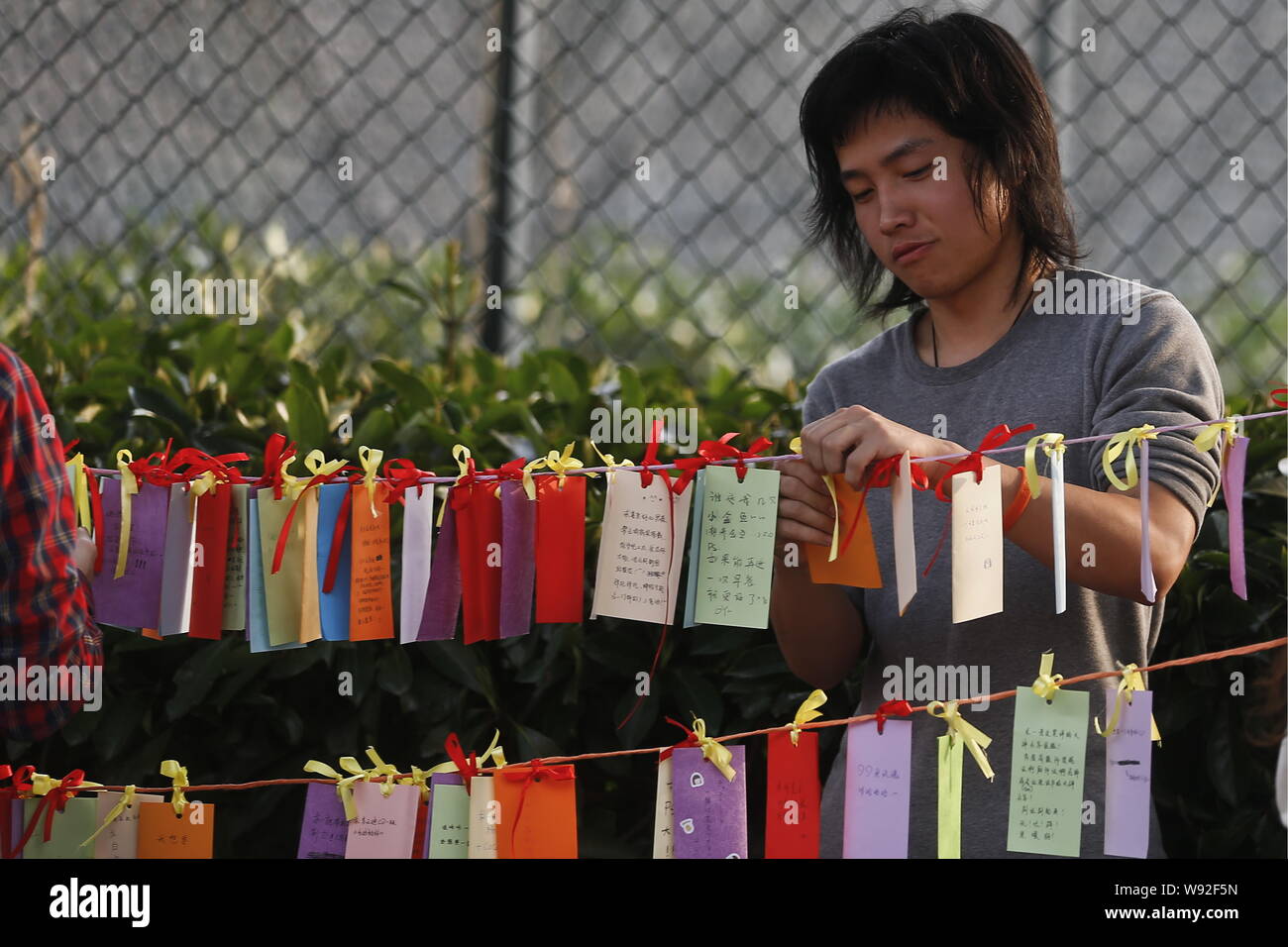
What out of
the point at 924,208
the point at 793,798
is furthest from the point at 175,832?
Answer: the point at 924,208

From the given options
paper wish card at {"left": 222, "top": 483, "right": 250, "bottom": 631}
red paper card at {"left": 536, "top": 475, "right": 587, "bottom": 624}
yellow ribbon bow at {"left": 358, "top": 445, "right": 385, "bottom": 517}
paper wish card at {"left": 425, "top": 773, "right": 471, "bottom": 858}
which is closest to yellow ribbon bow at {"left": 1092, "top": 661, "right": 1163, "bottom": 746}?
red paper card at {"left": 536, "top": 475, "right": 587, "bottom": 624}

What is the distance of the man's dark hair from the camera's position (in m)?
1.17

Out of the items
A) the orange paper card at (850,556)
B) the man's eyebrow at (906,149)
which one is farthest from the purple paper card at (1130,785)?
the man's eyebrow at (906,149)

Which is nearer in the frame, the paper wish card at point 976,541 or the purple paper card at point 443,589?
the paper wish card at point 976,541

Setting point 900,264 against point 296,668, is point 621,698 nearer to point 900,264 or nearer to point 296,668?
point 296,668

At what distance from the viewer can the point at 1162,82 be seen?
2293mm

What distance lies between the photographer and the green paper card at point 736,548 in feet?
3.68

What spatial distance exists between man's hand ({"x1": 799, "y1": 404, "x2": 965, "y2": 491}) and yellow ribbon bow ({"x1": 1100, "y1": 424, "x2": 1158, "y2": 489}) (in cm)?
12

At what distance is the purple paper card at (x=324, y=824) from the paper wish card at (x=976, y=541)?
0.62 meters

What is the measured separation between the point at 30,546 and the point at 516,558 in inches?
16.2

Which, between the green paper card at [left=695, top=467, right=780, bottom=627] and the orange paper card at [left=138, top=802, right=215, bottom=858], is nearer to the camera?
the green paper card at [left=695, top=467, right=780, bottom=627]

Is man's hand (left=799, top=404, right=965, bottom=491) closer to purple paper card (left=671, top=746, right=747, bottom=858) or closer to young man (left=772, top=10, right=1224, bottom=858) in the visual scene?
young man (left=772, top=10, right=1224, bottom=858)

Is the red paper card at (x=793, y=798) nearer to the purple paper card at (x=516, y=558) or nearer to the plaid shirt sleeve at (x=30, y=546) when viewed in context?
the purple paper card at (x=516, y=558)
